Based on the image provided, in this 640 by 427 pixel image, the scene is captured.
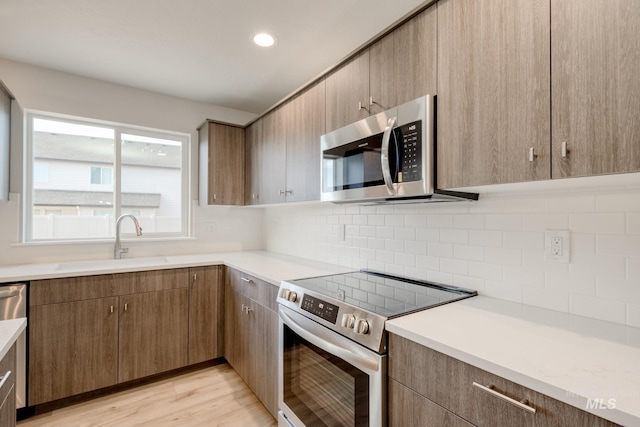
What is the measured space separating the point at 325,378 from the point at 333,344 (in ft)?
0.81

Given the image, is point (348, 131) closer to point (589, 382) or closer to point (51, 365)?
point (589, 382)

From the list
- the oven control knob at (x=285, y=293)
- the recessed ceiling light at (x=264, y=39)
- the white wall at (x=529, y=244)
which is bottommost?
the oven control knob at (x=285, y=293)

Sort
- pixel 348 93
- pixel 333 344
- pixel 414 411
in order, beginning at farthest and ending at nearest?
pixel 348 93
pixel 333 344
pixel 414 411

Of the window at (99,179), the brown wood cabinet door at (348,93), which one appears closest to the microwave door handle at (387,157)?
the brown wood cabinet door at (348,93)

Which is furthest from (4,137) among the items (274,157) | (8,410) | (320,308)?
(320,308)

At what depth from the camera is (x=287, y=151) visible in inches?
90.9

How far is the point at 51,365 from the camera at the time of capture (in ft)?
6.37

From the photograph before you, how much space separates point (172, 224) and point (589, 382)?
123 inches

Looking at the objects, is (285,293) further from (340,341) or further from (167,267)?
(167,267)

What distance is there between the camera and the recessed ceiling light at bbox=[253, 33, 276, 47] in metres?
1.95

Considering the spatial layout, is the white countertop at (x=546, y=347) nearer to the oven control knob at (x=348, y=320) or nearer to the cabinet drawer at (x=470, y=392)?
the cabinet drawer at (x=470, y=392)

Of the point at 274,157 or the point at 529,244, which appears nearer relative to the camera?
the point at 529,244

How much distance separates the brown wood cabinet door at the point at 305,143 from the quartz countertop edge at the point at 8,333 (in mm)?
1472

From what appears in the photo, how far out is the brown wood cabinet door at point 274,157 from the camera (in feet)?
7.75
